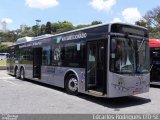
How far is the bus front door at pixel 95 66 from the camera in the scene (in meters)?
10.9

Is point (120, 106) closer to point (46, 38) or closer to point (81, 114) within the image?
point (81, 114)

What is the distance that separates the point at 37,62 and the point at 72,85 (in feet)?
16.4

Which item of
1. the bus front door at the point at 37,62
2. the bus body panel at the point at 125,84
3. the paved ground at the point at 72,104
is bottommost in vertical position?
the paved ground at the point at 72,104

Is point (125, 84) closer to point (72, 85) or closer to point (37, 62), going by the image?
point (72, 85)

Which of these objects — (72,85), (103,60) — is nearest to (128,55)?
(103,60)

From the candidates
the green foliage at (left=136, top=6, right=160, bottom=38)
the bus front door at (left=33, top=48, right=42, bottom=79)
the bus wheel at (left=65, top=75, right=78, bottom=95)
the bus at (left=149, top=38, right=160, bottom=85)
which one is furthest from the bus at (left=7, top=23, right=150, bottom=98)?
the green foliage at (left=136, top=6, right=160, bottom=38)

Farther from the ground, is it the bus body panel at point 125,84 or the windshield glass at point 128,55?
the windshield glass at point 128,55

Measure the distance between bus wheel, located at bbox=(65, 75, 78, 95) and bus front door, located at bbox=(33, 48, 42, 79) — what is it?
12.5 ft

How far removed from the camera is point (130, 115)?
871 cm

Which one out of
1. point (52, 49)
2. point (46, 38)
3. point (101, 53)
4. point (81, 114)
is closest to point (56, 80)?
point (52, 49)

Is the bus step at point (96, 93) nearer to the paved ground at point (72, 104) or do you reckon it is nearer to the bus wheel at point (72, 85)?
the paved ground at point (72, 104)

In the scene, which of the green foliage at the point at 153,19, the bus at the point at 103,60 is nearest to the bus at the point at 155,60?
the bus at the point at 103,60

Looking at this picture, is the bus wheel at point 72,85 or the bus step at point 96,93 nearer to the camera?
the bus step at point 96,93

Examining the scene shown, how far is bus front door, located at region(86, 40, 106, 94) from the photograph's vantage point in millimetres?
10852
